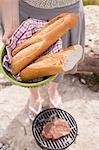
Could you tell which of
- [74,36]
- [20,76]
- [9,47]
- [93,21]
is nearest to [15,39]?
[9,47]

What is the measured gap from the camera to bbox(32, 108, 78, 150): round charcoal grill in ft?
8.15

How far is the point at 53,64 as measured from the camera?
6.21ft

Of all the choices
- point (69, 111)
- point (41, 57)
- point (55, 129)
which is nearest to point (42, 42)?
point (41, 57)

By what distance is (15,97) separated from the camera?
2.90 metres

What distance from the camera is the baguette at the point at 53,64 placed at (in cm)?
187

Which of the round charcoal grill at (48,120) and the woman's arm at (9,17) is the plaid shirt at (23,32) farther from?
the round charcoal grill at (48,120)

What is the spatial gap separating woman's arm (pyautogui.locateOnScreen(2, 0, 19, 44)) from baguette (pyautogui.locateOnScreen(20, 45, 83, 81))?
323mm

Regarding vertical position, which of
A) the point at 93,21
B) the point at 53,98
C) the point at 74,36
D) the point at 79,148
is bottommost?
the point at 79,148

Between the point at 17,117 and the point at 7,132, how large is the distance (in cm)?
15

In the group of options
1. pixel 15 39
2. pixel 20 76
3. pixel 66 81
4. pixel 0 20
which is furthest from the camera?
pixel 66 81

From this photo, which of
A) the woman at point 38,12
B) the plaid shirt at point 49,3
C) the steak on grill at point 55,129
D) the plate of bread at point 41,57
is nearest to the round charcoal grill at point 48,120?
the steak on grill at point 55,129

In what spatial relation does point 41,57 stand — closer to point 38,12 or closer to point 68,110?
point 38,12

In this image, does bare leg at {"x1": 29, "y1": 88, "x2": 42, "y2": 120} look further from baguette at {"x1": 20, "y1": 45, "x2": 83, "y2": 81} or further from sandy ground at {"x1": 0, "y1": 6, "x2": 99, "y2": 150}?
baguette at {"x1": 20, "y1": 45, "x2": 83, "y2": 81}

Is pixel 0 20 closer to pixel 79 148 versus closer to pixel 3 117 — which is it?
pixel 3 117
